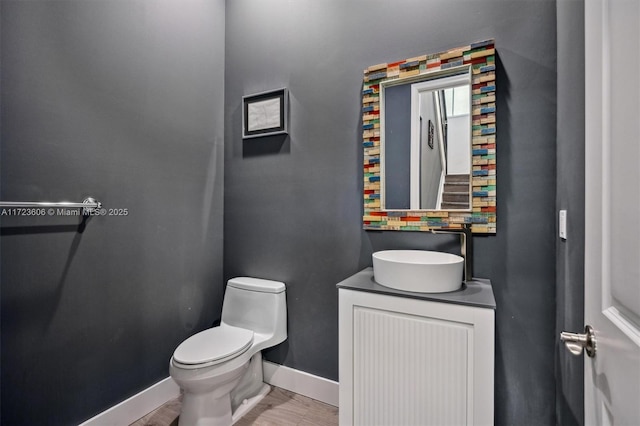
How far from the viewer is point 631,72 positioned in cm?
48

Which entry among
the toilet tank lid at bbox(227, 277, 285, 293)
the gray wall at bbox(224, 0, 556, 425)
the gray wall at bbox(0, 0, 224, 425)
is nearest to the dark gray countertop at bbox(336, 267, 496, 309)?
the gray wall at bbox(224, 0, 556, 425)

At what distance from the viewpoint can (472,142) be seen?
1.43 meters

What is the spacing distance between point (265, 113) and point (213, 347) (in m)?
1.42

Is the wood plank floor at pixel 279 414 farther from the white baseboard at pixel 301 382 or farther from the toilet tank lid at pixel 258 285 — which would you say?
the toilet tank lid at pixel 258 285

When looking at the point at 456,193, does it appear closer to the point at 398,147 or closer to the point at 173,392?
the point at 398,147

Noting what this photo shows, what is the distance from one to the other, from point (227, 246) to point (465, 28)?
1915 millimetres

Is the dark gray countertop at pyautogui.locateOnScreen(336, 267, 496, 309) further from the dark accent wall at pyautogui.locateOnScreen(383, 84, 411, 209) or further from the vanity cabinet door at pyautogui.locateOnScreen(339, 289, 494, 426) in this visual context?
the dark accent wall at pyautogui.locateOnScreen(383, 84, 411, 209)

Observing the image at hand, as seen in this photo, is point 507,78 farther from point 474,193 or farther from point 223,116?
point 223,116

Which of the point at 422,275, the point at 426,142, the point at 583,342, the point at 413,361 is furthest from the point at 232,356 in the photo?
the point at 426,142

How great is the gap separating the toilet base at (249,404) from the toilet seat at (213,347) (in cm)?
42

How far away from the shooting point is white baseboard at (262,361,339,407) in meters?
1.78

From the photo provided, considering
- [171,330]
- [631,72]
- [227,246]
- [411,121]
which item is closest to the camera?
[631,72]

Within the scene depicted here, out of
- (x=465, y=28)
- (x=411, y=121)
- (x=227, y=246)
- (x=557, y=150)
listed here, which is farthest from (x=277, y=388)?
(x=465, y=28)

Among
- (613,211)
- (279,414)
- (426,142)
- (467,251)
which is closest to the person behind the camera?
(613,211)
